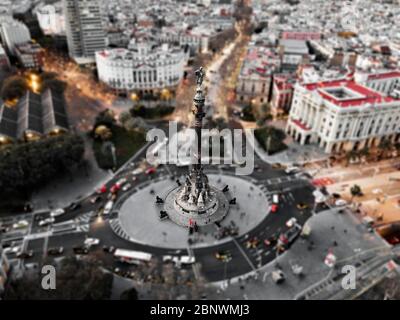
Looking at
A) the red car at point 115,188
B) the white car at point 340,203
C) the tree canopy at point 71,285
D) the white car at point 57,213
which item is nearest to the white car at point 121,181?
the red car at point 115,188

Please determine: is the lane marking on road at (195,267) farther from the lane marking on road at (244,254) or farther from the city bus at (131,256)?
the lane marking on road at (244,254)

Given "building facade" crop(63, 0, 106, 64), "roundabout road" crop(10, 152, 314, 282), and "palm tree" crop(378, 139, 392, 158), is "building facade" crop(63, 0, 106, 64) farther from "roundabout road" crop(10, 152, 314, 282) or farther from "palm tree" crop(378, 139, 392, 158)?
"palm tree" crop(378, 139, 392, 158)

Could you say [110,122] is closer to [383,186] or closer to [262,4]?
[383,186]

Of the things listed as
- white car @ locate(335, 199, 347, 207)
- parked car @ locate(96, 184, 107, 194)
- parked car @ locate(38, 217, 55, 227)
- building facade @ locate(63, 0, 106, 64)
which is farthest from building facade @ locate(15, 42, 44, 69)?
white car @ locate(335, 199, 347, 207)

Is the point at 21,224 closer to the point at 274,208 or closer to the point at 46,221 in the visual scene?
the point at 46,221
